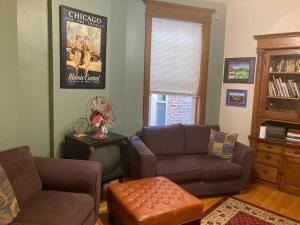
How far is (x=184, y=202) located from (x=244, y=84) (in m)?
2.28

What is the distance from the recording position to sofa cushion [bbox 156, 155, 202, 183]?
267 cm

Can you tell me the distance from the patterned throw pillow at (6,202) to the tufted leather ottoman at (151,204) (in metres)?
0.77

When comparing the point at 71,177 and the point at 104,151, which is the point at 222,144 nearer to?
the point at 104,151

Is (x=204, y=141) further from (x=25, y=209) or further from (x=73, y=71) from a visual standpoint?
(x=25, y=209)

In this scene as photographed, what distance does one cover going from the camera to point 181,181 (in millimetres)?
2729

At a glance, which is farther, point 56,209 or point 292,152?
point 292,152

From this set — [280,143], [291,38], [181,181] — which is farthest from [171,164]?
[291,38]

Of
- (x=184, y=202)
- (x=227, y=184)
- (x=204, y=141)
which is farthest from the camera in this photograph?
(x=204, y=141)

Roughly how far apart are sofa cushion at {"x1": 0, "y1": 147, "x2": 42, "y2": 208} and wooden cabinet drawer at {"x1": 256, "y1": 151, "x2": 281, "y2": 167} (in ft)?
8.94

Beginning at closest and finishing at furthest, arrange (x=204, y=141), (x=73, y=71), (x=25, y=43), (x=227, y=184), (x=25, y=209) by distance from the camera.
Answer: (x=25, y=209) → (x=25, y=43) → (x=73, y=71) → (x=227, y=184) → (x=204, y=141)

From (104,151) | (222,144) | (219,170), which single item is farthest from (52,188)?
(222,144)

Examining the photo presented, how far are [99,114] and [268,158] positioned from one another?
2.27 metres

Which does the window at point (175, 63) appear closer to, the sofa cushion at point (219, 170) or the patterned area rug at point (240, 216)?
the sofa cushion at point (219, 170)

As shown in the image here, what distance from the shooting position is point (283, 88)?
3238 millimetres
